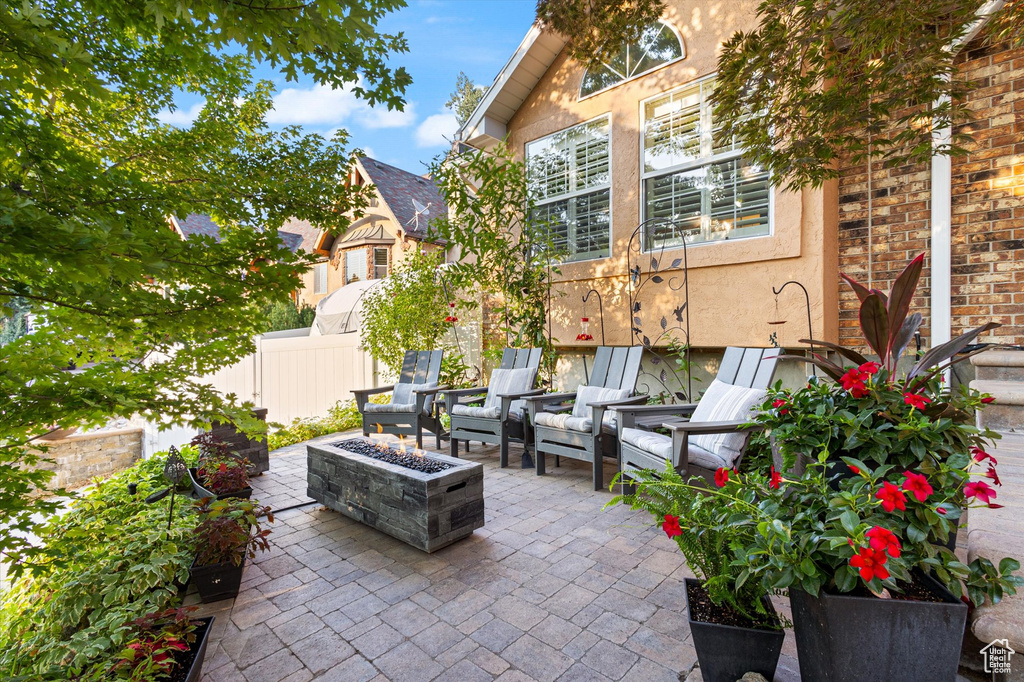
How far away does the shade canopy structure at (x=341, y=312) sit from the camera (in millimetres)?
10211

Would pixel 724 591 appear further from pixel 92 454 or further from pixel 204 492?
pixel 92 454

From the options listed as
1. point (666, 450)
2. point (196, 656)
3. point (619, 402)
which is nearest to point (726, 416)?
point (666, 450)

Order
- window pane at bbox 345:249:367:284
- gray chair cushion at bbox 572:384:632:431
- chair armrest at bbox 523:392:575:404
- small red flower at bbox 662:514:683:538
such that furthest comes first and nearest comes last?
1. window pane at bbox 345:249:367:284
2. chair armrest at bbox 523:392:575:404
3. gray chair cushion at bbox 572:384:632:431
4. small red flower at bbox 662:514:683:538

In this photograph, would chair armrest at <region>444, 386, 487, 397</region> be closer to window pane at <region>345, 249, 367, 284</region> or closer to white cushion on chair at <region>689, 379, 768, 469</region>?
white cushion on chair at <region>689, 379, 768, 469</region>

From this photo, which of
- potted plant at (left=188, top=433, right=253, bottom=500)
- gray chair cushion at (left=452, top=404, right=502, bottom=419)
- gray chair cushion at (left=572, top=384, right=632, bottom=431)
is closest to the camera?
potted plant at (left=188, top=433, right=253, bottom=500)

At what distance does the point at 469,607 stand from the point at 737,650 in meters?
1.22

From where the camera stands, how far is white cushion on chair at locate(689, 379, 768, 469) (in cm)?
300

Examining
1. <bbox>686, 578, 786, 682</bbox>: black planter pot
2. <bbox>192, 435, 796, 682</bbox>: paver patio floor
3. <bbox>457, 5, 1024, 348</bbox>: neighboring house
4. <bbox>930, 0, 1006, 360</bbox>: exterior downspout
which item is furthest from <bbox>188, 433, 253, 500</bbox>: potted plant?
<bbox>930, 0, 1006, 360</bbox>: exterior downspout

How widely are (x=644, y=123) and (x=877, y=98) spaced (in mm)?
2207

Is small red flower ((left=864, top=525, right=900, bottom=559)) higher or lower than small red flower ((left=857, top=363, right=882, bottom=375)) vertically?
lower

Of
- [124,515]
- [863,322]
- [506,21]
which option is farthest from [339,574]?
[506,21]

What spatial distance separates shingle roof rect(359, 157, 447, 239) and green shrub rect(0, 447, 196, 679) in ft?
33.3

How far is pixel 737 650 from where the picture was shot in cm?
150

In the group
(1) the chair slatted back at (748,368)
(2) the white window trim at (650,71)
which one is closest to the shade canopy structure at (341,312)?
(2) the white window trim at (650,71)
